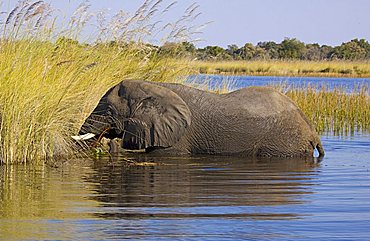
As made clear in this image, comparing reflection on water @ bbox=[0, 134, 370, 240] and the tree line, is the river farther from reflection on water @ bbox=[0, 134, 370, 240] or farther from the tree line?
the tree line

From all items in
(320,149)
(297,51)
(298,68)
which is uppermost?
(297,51)

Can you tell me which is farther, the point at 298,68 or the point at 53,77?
the point at 298,68

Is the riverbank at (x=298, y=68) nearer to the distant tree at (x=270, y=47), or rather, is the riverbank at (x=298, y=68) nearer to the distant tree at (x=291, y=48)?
the distant tree at (x=291, y=48)

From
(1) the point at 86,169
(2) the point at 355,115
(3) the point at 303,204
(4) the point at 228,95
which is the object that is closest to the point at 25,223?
(3) the point at 303,204

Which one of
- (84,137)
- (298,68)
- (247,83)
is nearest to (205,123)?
(84,137)

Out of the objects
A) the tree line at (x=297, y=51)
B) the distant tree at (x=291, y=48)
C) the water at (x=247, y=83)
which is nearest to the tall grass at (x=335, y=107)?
the water at (x=247, y=83)

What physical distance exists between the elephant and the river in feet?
1.49

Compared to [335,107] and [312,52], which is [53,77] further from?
[312,52]

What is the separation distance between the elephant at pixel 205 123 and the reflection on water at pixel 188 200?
53cm

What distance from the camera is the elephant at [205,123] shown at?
433 inches

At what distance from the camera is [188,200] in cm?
723

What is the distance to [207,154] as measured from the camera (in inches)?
443

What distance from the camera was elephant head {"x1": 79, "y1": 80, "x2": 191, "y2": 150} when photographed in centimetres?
1093

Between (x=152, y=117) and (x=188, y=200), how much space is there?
3.94m
